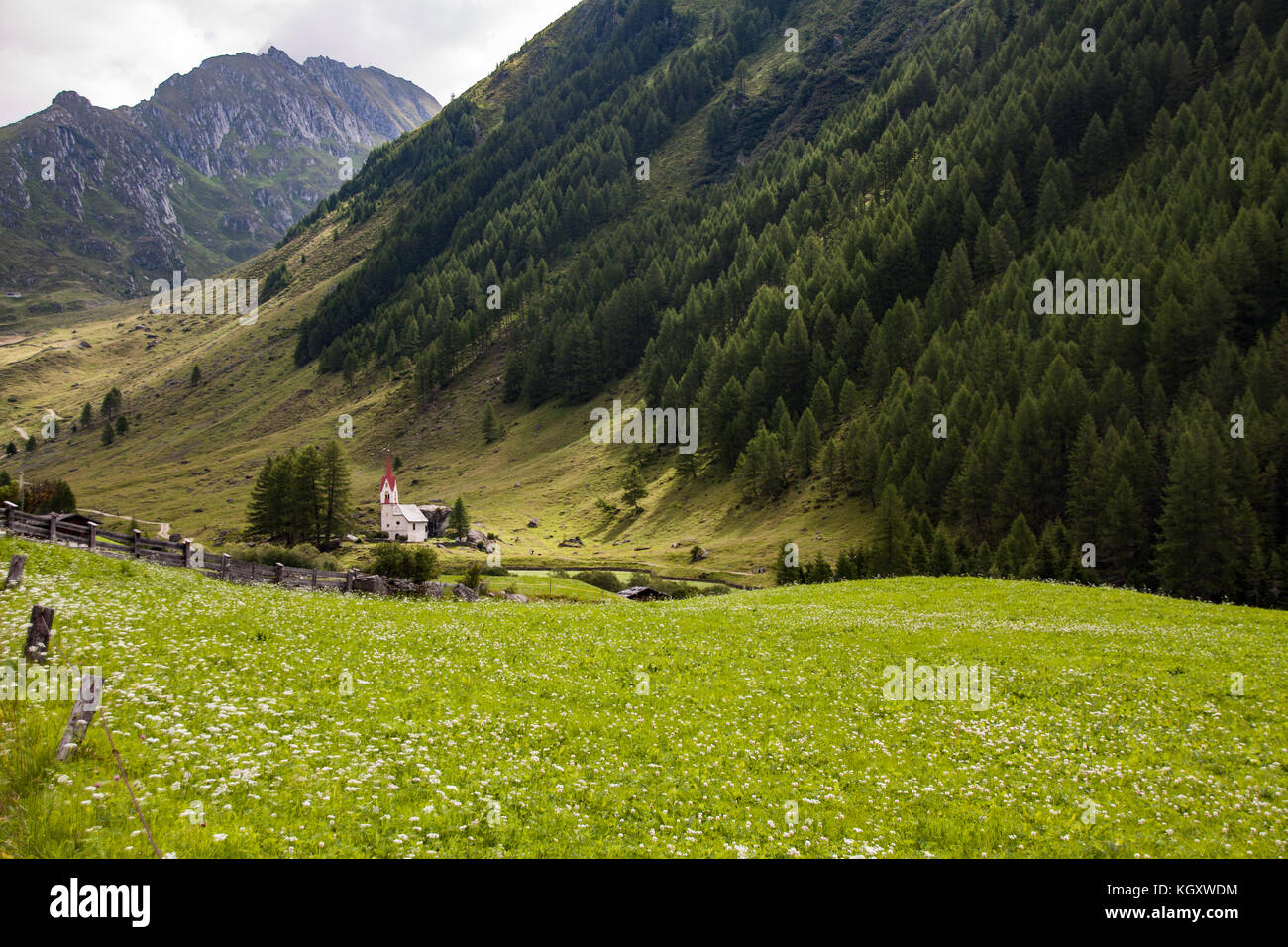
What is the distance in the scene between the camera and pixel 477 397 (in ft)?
611

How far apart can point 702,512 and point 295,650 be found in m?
100

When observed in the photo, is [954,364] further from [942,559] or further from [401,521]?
[401,521]

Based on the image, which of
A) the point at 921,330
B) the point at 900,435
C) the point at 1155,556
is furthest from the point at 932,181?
the point at 1155,556

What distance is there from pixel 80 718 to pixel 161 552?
27.8 metres

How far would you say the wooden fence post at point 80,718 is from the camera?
9930mm

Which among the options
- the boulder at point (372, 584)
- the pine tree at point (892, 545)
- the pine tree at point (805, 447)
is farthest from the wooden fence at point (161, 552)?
the pine tree at point (805, 447)

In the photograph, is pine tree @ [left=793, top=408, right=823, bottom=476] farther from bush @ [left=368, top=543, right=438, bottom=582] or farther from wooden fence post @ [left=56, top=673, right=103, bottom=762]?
wooden fence post @ [left=56, top=673, right=103, bottom=762]

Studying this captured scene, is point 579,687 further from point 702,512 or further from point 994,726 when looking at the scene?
point 702,512

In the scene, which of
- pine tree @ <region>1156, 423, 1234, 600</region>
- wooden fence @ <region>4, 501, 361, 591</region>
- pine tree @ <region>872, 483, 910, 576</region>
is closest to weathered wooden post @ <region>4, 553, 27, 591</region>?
wooden fence @ <region>4, 501, 361, 591</region>

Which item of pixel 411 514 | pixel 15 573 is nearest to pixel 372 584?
pixel 15 573

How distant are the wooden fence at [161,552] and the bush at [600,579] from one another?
44857mm

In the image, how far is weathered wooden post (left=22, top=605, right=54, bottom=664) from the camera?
1412 centimetres

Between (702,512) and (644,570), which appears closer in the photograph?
(644,570)

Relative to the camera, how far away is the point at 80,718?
33.9 ft
